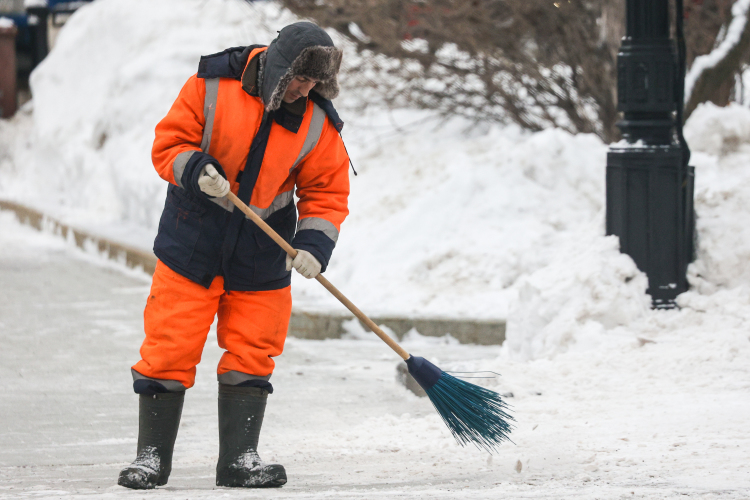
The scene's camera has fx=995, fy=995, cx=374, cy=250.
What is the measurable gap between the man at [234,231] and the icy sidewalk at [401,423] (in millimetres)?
234

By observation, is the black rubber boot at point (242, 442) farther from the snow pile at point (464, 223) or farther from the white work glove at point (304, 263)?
the snow pile at point (464, 223)

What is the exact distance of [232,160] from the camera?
3359mm

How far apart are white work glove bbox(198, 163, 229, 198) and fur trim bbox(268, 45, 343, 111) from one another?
0.91ft

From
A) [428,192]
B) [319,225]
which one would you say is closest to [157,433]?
[319,225]

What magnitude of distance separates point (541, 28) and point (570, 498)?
255 inches

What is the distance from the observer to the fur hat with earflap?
3.22 metres

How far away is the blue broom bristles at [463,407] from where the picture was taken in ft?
12.0

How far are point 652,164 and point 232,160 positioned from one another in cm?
284

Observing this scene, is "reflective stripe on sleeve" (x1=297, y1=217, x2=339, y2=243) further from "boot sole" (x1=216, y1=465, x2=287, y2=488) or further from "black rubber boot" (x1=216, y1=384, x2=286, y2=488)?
"boot sole" (x1=216, y1=465, x2=287, y2=488)

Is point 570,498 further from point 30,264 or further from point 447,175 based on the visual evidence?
point 30,264

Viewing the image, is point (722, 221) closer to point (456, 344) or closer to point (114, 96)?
point (456, 344)

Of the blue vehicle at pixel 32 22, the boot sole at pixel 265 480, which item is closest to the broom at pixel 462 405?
the boot sole at pixel 265 480

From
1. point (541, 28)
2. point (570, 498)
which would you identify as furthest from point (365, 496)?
A: point (541, 28)

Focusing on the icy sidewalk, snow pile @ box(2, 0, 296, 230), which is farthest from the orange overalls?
snow pile @ box(2, 0, 296, 230)
